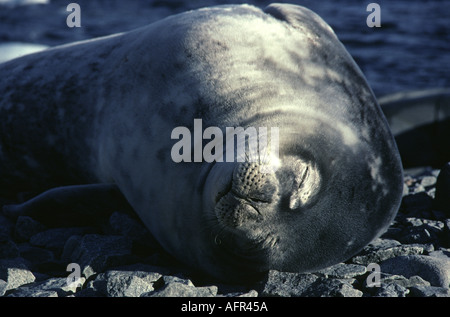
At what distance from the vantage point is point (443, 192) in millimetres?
3822

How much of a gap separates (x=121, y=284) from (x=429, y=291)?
1.26 meters

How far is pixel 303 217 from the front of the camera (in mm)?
2904

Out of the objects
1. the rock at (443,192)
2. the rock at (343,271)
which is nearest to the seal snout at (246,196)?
→ the rock at (343,271)

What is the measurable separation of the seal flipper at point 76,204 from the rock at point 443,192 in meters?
1.78

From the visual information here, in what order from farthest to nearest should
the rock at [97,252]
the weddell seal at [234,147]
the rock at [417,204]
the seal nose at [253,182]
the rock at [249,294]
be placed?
the rock at [417,204] → the rock at [97,252] → the weddell seal at [234,147] → the rock at [249,294] → the seal nose at [253,182]

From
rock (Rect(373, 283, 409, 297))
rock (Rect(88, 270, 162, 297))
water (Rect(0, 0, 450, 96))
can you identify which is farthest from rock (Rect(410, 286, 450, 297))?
water (Rect(0, 0, 450, 96))

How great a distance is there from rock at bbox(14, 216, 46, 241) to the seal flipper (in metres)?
0.04

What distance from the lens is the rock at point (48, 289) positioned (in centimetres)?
268

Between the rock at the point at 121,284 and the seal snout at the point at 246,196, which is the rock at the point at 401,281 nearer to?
the seal snout at the point at 246,196

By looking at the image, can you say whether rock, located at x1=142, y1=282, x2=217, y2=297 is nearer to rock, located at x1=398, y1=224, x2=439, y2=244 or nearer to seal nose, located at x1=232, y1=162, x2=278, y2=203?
seal nose, located at x1=232, y1=162, x2=278, y2=203

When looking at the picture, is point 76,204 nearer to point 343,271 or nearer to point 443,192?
point 343,271

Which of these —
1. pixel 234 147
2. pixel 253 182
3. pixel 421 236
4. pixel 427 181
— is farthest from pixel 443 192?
pixel 253 182

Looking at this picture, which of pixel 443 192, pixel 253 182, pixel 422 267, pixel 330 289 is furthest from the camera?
pixel 443 192

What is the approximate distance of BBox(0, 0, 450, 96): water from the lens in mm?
10000
